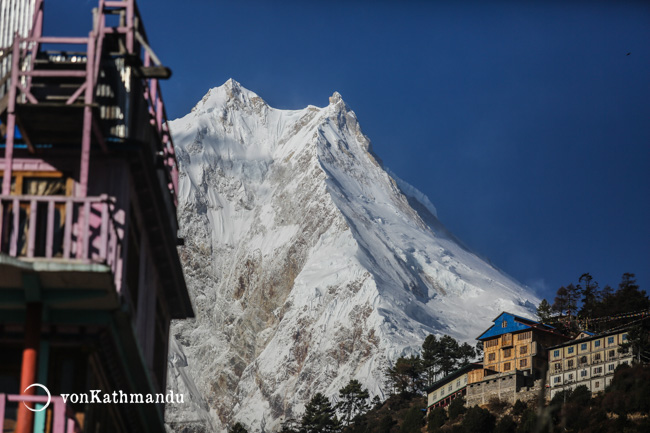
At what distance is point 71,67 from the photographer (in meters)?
18.7

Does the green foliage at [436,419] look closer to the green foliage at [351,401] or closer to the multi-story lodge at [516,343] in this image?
the multi-story lodge at [516,343]

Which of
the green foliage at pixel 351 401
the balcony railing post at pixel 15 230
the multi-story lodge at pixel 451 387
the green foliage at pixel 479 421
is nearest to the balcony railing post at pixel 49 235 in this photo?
the balcony railing post at pixel 15 230

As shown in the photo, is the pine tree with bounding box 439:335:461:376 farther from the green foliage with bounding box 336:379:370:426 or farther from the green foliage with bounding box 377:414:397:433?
the green foliage with bounding box 377:414:397:433

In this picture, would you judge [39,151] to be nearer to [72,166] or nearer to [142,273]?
[72,166]

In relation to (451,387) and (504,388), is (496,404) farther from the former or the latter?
(451,387)

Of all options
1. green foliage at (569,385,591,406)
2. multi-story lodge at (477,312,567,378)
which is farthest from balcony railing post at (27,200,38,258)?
multi-story lodge at (477,312,567,378)

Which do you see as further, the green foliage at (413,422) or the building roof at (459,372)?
the building roof at (459,372)

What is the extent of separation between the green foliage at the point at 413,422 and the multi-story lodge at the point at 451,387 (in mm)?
1169

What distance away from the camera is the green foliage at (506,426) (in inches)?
4331

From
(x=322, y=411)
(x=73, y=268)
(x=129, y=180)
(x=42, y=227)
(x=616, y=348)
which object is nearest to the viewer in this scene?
(x=73, y=268)

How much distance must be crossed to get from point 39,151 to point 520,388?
106499 mm

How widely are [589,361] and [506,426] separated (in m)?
13.7

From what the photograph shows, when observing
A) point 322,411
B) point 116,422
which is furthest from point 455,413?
point 116,422

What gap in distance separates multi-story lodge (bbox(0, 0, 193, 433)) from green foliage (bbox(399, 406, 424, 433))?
108 meters
